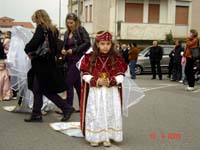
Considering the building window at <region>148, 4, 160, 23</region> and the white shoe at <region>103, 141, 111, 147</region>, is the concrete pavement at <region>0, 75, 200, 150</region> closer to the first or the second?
the white shoe at <region>103, 141, 111, 147</region>

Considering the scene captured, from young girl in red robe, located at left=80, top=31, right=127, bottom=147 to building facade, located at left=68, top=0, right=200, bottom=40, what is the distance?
40740 millimetres

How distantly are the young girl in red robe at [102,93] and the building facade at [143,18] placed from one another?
40740mm

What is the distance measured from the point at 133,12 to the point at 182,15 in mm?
5264

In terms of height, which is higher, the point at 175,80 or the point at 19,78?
the point at 19,78

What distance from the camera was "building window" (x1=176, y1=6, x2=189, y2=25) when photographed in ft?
167

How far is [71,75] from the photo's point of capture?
9719 millimetres

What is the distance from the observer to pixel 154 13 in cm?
4997

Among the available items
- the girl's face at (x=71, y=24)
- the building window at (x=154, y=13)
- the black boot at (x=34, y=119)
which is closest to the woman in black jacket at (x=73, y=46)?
the girl's face at (x=71, y=24)

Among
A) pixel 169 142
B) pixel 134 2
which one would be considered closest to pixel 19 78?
→ pixel 169 142

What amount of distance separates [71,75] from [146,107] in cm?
229

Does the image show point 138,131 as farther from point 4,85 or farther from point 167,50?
point 167,50

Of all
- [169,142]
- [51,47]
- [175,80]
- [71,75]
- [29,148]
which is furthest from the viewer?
[175,80]

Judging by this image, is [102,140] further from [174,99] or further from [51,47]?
[174,99]
